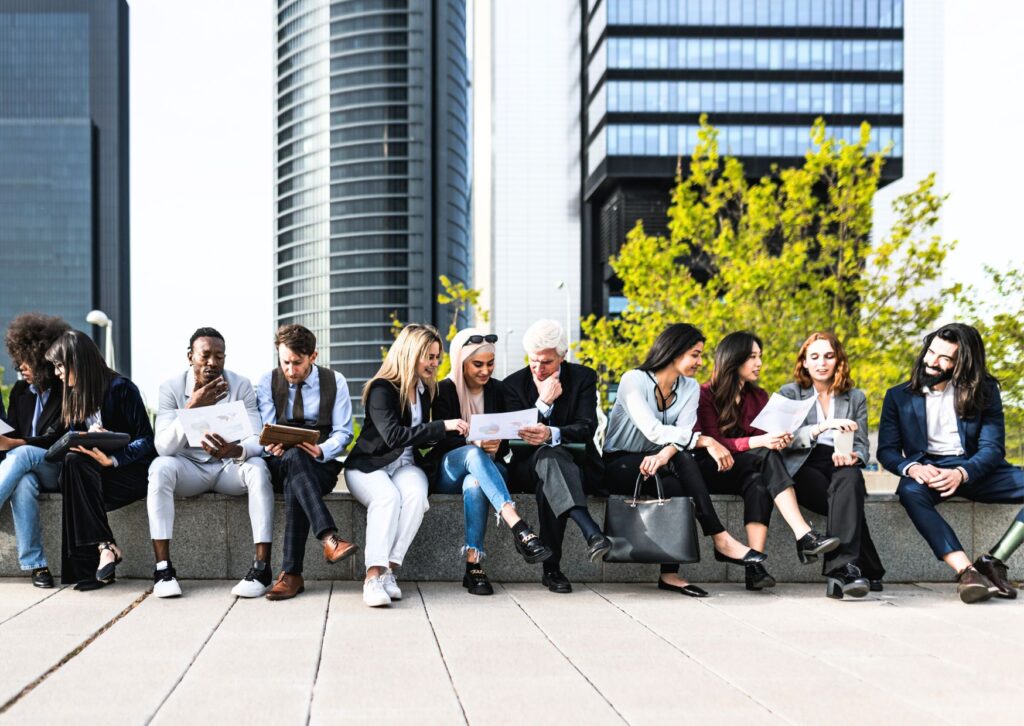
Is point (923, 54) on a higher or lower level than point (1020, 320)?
higher

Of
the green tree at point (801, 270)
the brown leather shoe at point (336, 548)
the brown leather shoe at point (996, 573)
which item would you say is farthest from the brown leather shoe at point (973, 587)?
the green tree at point (801, 270)

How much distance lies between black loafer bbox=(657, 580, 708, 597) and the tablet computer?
3.72 meters

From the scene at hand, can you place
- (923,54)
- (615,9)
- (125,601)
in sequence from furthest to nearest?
(923,54), (615,9), (125,601)

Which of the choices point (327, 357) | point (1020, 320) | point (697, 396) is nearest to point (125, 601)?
point (697, 396)

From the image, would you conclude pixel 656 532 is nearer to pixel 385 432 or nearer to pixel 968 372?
pixel 385 432

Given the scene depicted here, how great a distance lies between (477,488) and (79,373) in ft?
9.16

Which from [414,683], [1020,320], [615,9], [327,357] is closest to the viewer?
[414,683]

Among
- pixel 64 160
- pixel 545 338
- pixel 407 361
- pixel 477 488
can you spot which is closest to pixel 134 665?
pixel 477 488

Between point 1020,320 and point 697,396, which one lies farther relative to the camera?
point 1020,320

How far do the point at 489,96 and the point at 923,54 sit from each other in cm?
3241

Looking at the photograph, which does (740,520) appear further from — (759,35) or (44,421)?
(759,35)

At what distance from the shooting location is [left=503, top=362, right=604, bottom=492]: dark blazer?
6922mm

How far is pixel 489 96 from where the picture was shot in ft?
264

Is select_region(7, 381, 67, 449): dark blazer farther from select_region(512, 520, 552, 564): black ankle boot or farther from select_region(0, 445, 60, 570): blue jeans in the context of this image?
select_region(512, 520, 552, 564): black ankle boot
